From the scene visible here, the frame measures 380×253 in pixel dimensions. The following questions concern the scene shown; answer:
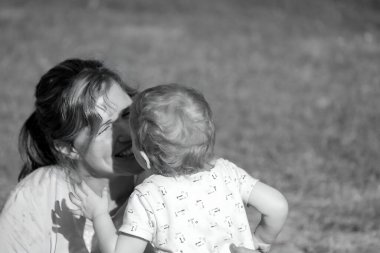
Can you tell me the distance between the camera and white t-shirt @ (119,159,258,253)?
2.28 metres

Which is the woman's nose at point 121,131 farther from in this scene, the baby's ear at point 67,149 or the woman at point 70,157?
the baby's ear at point 67,149

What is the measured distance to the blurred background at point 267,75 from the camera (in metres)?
4.62

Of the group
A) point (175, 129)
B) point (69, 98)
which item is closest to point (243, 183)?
point (175, 129)

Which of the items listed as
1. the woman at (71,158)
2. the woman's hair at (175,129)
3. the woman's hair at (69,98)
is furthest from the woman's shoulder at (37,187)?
the woman's hair at (175,129)

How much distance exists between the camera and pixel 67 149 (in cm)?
292

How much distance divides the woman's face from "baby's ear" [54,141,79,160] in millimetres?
56

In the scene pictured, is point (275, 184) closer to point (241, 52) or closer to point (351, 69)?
point (351, 69)

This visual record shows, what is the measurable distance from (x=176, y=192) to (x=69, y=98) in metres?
0.81

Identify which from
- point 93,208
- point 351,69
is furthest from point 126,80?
point 351,69

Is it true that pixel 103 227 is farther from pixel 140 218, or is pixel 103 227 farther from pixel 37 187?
pixel 37 187

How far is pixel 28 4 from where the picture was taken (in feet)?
42.8

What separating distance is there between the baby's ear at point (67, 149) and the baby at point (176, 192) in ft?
1.78

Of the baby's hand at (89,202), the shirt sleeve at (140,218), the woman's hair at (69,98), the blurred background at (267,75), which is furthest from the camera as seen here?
the blurred background at (267,75)

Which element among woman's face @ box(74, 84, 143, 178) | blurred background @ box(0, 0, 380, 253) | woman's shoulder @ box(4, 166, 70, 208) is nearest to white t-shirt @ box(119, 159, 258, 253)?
woman's face @ box(74, 84, 143, 178)
